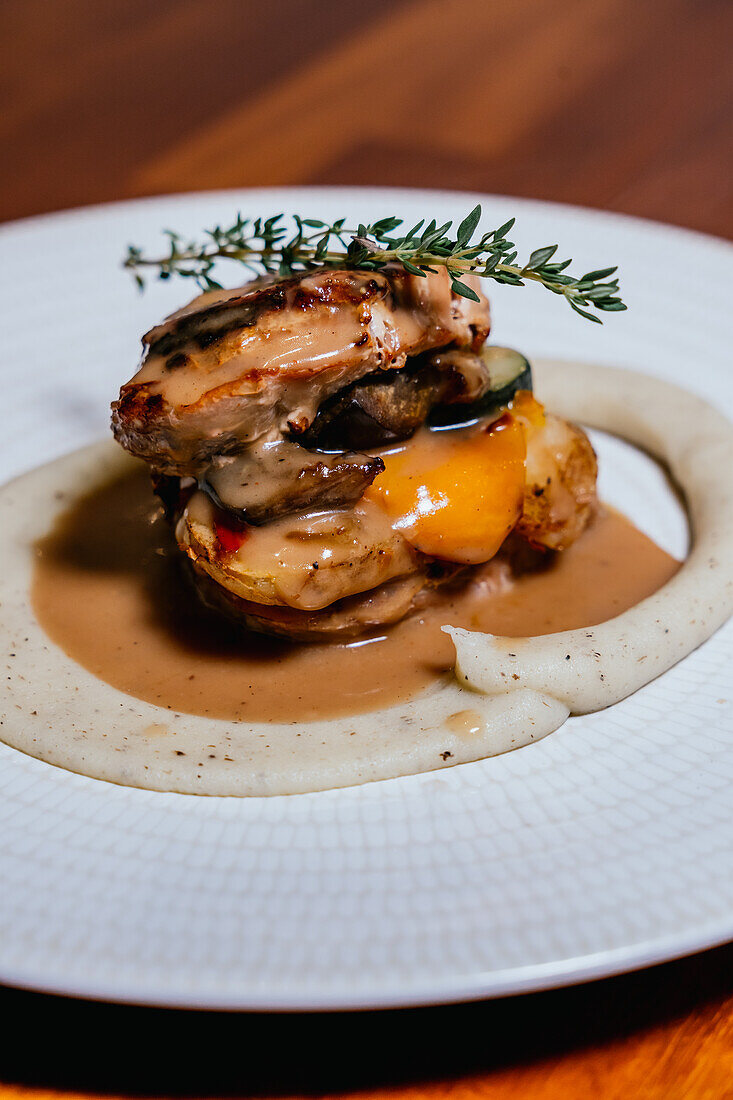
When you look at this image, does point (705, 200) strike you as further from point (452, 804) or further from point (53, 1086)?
point (53, 1086)

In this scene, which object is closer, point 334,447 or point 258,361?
point 258,361

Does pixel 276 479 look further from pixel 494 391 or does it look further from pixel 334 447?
pixel 494 391

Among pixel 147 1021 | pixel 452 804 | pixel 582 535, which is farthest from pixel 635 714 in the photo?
pixel 147 1021

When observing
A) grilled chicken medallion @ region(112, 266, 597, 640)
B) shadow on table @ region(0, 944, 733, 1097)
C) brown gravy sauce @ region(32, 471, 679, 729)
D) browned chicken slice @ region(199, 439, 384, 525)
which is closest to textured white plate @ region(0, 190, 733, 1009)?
shadow on table @ region(0, 944, 733, 1097)

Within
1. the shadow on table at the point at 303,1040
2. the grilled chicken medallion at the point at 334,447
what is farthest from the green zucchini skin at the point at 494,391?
the shadow on table at the point at 303,1040

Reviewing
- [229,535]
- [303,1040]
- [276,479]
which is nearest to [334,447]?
[276,479]

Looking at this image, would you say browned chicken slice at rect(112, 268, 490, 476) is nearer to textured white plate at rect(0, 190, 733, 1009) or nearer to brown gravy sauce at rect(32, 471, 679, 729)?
brown gravy sauce at rect(32, 471, 679, 729)
